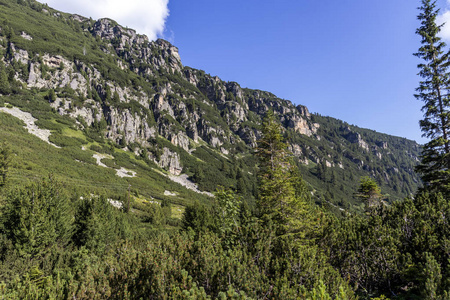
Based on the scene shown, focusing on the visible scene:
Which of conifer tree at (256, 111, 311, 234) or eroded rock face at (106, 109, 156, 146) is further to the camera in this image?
eroded rock face at (106, 109, 156, 146)

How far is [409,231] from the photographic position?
827cm

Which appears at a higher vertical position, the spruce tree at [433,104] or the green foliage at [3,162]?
the spruce tree at [433,104]

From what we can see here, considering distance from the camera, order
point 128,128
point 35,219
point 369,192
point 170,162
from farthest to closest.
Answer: point 128,128
point 170,162
point 369,192
point 35,219

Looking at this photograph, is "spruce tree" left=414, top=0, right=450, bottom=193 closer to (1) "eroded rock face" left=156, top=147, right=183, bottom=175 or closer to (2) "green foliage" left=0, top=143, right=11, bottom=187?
(2) "green foliage" left=0, top=143, right=11, bottom=187

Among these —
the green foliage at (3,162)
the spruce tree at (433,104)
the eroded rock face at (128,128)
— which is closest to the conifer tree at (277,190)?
the spruce tree at (433,104)

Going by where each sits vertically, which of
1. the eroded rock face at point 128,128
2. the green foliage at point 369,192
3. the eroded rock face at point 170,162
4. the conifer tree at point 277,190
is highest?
the eroded rock face at point 128,128

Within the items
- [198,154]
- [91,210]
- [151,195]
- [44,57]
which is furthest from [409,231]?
[44,57]

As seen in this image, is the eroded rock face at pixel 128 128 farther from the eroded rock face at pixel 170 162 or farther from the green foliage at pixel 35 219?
the green foliage at pixel 35 219

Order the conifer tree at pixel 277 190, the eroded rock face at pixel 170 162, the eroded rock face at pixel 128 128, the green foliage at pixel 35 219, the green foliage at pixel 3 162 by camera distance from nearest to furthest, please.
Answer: the conifer tree at pixel 277 190 < the green foliage at pixel 35 219 < the green foliage at pixel 3 162 < the eroded rock face at pixel 128 128 < the eroded rock face at pixel 170 162

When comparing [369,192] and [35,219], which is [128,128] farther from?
[369,192]

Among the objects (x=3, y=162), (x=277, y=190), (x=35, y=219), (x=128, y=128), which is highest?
(x=128, y=128)

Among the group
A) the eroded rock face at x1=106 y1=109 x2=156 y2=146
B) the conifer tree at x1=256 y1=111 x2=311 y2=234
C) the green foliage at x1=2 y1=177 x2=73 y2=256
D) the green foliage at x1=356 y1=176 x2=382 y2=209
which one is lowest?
the green foliage at x1=2 y1=177 x2=73 y2=256

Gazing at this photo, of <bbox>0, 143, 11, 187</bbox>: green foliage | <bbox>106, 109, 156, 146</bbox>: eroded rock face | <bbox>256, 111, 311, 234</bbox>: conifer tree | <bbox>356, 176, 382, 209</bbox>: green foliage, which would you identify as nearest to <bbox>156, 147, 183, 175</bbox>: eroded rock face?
<bbox>106, 109, 156, 146</bbox>: eroded rock face

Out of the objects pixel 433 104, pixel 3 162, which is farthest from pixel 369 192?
pixel 3 162
